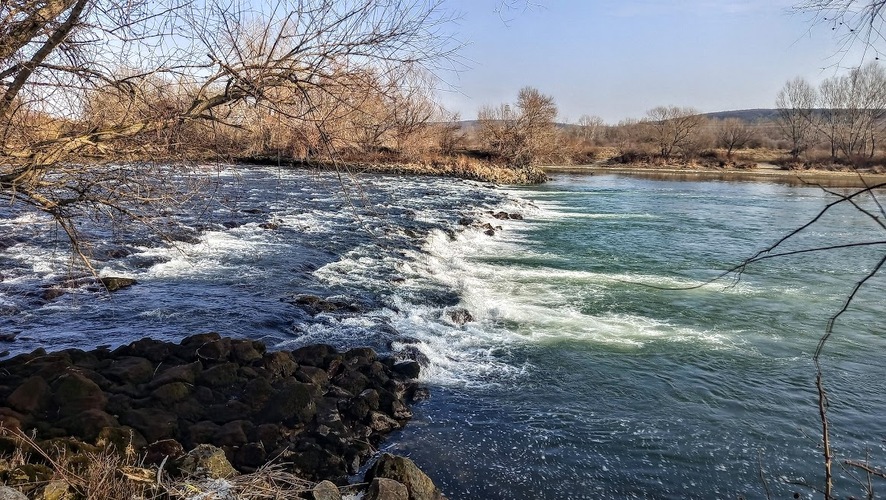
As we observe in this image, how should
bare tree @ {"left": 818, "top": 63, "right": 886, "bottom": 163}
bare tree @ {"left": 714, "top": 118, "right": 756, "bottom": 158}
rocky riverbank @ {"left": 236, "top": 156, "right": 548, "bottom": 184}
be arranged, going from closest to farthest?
bare tree @ {"left": 818, "top": 63, "right": 886, "bottom": 163} < rocky riverbank @ {"left": 236, "top": 156, "right": 548, "bottom": 184} < bare tree @ {"left": 714, "top": 118, "right": 756, "bottom": 158}

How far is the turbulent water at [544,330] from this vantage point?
528 centimetres

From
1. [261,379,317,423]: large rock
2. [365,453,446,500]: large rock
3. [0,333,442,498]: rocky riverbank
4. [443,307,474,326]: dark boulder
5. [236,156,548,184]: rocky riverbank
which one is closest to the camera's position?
[365,453,446,500]: large rock

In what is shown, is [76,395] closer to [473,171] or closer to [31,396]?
[31,396]

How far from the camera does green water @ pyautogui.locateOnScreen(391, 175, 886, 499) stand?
16.9 ft

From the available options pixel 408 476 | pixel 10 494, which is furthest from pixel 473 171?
pixel 10 494

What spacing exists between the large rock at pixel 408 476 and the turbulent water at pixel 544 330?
0.44 metres

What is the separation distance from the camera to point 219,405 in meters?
5.61

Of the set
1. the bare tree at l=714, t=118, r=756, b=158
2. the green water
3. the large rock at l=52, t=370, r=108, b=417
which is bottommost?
the green water

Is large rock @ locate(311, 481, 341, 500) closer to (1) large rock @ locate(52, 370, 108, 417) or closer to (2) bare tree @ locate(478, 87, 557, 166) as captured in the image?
(1) large rock @ locate(52, 370, 108, 417)

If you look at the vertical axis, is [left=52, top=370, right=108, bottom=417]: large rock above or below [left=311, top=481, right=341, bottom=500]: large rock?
above

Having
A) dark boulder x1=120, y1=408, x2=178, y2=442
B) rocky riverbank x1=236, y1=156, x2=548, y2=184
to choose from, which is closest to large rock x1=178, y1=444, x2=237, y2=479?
dark boulder x1=120, y1=408, x2=178, y2=442

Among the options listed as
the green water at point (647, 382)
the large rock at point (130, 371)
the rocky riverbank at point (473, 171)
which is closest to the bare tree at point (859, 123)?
the green water at point (647, 382)

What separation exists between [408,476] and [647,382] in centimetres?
374

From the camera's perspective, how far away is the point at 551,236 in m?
17.5
